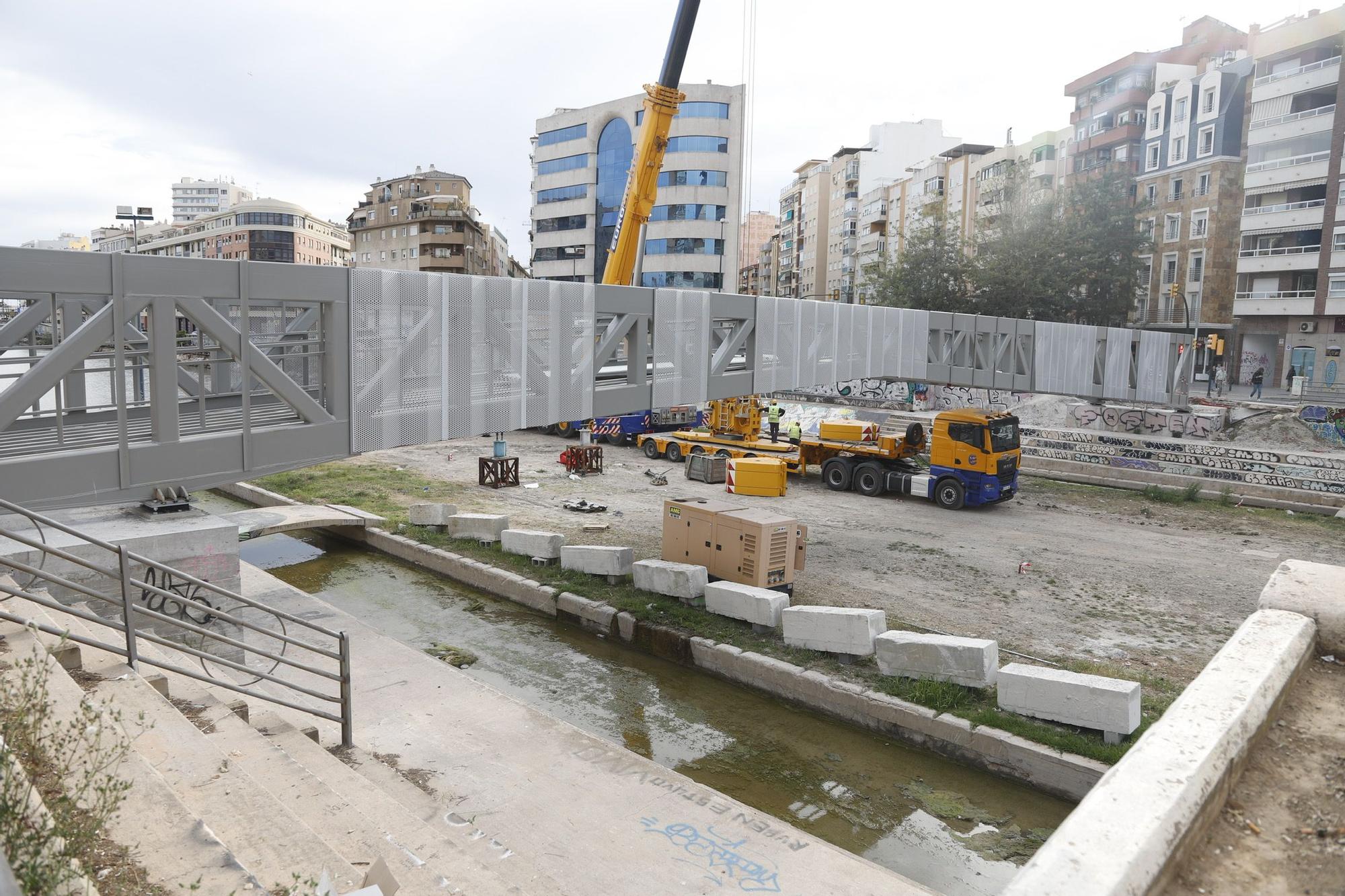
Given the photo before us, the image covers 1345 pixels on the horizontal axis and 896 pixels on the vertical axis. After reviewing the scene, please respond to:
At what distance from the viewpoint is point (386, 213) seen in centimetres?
9631

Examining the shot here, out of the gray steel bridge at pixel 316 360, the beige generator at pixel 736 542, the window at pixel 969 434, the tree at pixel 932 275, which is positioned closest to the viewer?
the gray steel bridge at pixel 316 360

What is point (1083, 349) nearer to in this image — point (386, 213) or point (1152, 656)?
point (1152, 656)

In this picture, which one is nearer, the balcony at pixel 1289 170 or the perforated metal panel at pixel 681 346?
the perforated metal panel at pixel 681 346

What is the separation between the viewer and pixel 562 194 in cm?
7050

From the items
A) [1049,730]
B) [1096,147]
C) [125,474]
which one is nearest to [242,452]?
[125,474]

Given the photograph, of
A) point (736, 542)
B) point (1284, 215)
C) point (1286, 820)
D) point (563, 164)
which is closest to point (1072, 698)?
point (736, 542)

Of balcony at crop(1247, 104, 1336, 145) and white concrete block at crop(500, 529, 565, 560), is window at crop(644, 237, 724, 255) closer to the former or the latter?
balcony at crop(1247, 104, 1336, 145)

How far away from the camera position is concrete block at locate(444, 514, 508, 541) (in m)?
19.1

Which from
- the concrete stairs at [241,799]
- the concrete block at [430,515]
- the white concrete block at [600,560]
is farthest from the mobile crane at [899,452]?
the concrete stairs at [241,799]

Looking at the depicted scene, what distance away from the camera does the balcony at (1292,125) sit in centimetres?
4447

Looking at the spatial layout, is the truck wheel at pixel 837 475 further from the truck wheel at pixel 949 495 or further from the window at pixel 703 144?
the window at pixel 703 144

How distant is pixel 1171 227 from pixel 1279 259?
8.06 m

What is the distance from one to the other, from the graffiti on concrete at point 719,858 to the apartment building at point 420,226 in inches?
3275

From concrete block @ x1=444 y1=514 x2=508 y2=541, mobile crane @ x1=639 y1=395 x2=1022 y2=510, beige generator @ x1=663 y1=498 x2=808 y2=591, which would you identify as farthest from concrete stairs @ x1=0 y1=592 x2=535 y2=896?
mobile crane @ x1=639 y1=395 x2=1022 y2=510
